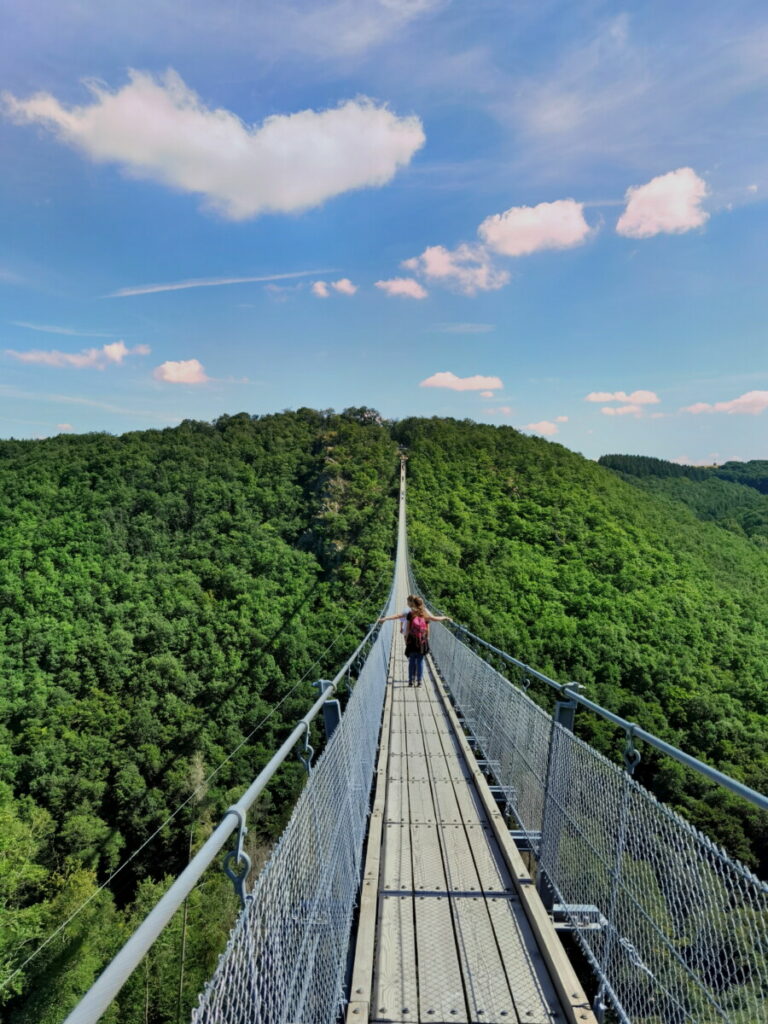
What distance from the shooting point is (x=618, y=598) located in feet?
110

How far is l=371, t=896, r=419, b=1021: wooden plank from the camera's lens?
6.28ft

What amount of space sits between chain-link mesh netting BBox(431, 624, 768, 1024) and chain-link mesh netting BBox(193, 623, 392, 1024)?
0.96 meters

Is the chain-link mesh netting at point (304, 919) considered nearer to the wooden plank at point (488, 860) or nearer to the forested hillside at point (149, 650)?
the wooden plank at point (488, 860)

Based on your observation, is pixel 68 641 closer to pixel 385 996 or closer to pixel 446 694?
pixel 446 694

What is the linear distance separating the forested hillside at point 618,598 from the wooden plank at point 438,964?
20.5 meters

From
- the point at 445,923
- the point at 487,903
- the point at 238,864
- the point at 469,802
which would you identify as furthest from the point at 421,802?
the point at 238,864

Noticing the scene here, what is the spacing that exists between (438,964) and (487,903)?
465 millimetres

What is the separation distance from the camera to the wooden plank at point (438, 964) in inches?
75.4

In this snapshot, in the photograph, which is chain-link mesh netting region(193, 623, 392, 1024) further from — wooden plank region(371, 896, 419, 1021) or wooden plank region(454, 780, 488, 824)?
wooden plank region(454, 780, 488, 824)

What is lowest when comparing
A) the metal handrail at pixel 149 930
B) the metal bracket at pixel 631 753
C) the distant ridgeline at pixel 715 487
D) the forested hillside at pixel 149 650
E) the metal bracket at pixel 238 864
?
the forested hillside at pixel 149 650

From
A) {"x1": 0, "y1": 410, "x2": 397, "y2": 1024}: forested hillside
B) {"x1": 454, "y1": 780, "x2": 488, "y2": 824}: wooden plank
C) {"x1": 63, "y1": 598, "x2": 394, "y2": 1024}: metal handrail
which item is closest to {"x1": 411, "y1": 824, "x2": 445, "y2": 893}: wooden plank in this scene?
{"x1": 454, "y1": 780, "x2": 488, "y2": 824}: wooden plank

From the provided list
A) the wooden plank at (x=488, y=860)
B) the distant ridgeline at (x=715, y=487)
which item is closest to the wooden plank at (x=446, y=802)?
the wooden plank at (x=488, y=860)

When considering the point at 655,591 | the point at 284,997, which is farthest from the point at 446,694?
the point at 655,591

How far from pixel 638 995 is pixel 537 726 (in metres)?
1.20
